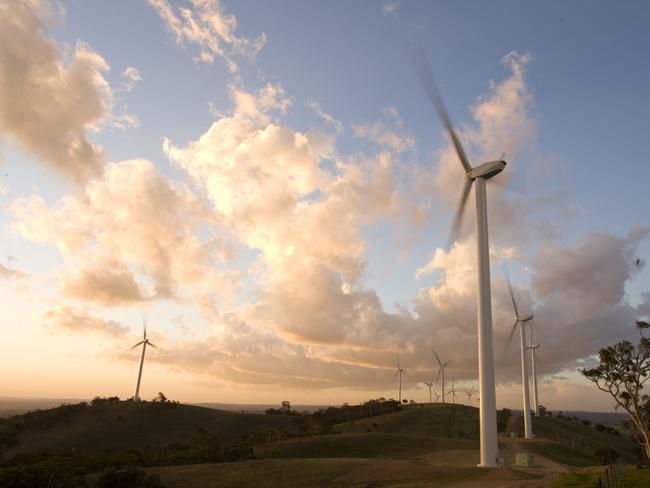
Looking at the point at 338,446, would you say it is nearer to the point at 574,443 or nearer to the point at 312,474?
the point at 312,474

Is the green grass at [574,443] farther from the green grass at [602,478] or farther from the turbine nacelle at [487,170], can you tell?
the turbine nacelle at [487,170]

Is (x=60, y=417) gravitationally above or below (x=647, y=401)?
below

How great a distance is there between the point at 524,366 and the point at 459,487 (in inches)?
2745

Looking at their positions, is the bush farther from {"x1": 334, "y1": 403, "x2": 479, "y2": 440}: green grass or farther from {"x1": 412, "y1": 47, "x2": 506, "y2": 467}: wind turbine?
{"x1": 334, "y1": 403, "x2": 479, "y2": 440}: green grass

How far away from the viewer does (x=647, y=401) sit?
76.6m

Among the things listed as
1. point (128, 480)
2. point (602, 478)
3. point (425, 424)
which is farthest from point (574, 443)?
point (128, 480)

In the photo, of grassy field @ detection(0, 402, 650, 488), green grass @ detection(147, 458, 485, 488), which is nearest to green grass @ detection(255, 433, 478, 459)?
grassy field @ detection(0, 402, 650, 488)

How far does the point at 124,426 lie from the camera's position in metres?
128

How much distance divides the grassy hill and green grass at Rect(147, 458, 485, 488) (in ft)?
211

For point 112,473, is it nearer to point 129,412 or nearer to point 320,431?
point 320,431

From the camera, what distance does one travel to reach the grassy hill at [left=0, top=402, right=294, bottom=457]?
115m

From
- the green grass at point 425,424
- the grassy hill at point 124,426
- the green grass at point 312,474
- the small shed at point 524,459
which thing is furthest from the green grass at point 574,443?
the grassy hill at point 124,426

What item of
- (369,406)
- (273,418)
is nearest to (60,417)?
(273,418)

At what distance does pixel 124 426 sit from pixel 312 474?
3526 inches
